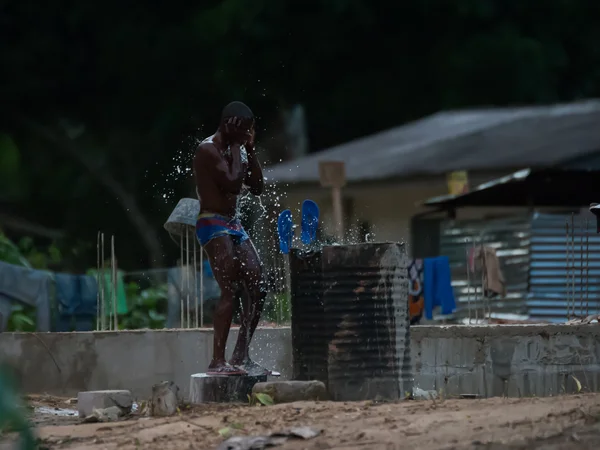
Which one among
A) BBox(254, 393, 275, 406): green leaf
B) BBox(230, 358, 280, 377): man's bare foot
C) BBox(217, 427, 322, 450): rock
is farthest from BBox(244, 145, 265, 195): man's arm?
BBox(217, 427, 322, 450): rock

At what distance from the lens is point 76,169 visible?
3212cm

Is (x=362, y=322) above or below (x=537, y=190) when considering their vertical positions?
below

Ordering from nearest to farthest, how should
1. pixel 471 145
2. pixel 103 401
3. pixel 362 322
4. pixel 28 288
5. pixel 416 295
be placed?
1. pixel 103 401
2. pixel 362 322
3. pixel 28 288
4. pixel 416 295
5. pixel 471 145

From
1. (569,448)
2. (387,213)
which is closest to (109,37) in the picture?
(387,213)

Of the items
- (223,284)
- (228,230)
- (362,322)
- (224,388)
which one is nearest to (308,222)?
(228,230)

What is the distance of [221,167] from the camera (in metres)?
9.66

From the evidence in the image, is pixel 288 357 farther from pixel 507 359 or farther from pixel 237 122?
pixel 237 122

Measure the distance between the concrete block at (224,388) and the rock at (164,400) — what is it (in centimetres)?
54

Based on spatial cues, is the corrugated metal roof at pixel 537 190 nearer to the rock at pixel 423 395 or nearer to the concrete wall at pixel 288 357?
the concrete wall at pixel 288 357

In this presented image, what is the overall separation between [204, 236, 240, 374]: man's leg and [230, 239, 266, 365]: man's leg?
0.22ft

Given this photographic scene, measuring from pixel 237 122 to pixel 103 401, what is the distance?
2.03 metres

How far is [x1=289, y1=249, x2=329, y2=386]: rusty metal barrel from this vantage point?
9438 mm

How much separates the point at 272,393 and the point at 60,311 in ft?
23.6

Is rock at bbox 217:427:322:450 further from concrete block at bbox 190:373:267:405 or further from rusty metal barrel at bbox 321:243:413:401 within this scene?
concrete block at bbox 190:373:267:405
